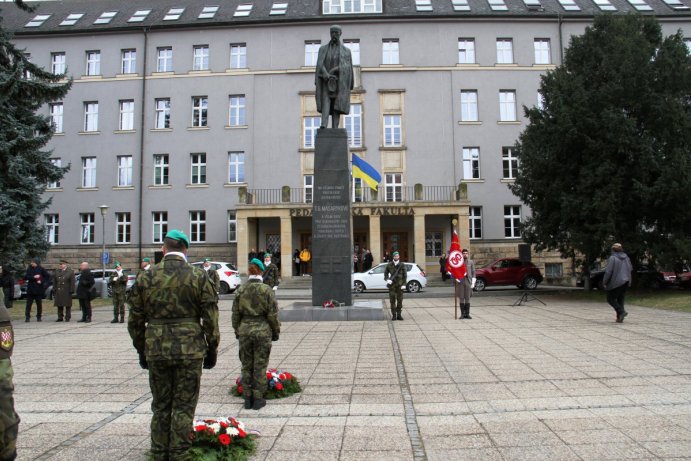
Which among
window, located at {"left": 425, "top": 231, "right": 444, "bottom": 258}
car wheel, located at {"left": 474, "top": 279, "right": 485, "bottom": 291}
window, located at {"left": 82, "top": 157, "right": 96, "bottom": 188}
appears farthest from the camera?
A: window, located at {"left": 82, "top": 157, "right": 96, "bottom": 188}

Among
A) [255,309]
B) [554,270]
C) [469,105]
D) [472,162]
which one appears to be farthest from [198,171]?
[255,309]

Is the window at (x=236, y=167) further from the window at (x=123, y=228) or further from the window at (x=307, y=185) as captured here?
the window at (x=123, y=228)

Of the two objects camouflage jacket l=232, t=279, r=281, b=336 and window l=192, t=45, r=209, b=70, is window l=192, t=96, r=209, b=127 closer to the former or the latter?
window l=192, t=45, r=209, b=70

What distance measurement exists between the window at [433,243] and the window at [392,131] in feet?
20.7

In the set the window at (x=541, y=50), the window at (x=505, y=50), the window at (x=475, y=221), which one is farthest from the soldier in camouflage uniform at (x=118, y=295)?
the window at (x=541, y=50)

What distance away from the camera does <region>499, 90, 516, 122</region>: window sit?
36.2 metres

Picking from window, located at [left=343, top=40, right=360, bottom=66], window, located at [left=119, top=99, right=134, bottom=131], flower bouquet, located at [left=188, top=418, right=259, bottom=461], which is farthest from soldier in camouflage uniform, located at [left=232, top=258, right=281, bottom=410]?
window, located at [left=119, top=99, right=134, bottom=131]

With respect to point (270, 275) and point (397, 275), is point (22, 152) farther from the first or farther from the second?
point (397, 275)

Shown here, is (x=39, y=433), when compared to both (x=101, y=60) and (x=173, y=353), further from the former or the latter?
(x=101, y=60)

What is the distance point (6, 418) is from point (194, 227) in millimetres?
33833

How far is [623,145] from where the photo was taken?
19.6 metres

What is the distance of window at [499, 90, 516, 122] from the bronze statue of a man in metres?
23.3

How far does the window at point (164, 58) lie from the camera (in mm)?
37281

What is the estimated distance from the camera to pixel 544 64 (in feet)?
119
